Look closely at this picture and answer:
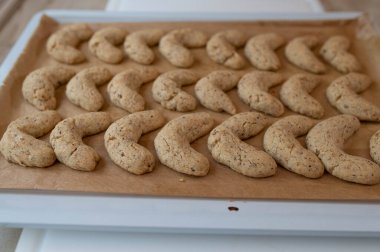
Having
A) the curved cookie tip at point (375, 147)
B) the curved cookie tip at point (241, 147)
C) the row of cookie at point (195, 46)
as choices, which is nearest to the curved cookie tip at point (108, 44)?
the row of cookie at point (195, 46)

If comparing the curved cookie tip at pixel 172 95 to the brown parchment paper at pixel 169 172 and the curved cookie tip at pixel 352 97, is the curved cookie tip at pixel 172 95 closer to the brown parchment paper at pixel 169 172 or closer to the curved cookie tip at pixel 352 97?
the brown parchment paper at pixel 169 172

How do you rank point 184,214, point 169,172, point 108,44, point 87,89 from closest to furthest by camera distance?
point 184,214 < point 169,172 < point 87,89 < point 108,44

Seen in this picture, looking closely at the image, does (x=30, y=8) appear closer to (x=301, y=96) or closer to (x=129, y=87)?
(x=129, y=87)

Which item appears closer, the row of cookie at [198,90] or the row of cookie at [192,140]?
the row of cookie at [192,140]

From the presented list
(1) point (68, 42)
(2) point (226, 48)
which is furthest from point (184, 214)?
(1) point (68, 42)

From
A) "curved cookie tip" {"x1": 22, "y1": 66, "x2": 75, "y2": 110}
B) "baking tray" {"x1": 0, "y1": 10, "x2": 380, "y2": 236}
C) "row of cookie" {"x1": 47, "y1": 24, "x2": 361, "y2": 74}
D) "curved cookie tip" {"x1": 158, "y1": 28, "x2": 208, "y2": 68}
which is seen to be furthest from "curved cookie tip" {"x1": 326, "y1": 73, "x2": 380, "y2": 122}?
"curved cookie tip" {"x1": 22, "y1": 66, "x2": 75, "y2": 110}

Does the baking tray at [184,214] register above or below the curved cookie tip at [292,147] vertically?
below

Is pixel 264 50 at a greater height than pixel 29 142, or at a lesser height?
greater
